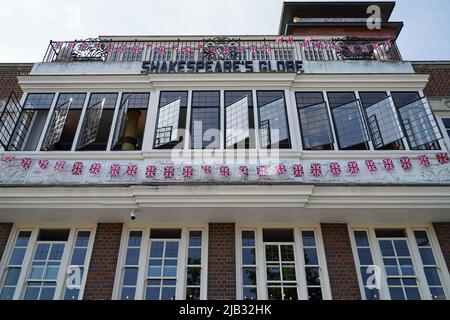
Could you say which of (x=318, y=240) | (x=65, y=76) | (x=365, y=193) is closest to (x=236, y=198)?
(x=318, y=240)

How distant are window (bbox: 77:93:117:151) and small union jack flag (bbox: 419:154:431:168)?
313 inches

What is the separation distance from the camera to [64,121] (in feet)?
31.1

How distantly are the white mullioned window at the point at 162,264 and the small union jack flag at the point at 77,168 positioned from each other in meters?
1.79

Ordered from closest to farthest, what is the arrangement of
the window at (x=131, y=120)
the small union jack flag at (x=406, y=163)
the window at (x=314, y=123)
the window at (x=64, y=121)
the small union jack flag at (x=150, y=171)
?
the small union jack flag at (x=150, y=171) < the small union jack flag at (x=406, y=163) < the window at (x=314, y=123) < the window at (x=64, y=121) < the window at (x=131, y=120)

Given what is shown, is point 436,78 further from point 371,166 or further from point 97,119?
point 97,119

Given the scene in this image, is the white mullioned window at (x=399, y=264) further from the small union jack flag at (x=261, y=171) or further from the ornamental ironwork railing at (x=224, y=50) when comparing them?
the ornamental ironwork railing at (x=224, y=50)

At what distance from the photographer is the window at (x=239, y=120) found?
29.6 ft

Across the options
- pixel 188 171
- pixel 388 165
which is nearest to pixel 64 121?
pixel 188 171

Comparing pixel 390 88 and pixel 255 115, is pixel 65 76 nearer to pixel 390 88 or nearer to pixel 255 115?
pixel 255 115

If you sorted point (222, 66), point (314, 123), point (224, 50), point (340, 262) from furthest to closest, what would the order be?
point (224, 50) < point (222, 66) < point (314, 123) < point (340, 262)

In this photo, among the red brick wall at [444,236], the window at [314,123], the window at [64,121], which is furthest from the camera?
the window at [64,121]

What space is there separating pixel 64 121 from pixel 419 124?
911 cm

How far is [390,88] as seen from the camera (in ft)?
33.3

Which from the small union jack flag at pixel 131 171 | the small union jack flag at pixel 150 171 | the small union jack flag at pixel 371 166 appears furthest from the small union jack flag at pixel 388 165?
the small union jack flag at pixel 131 171
